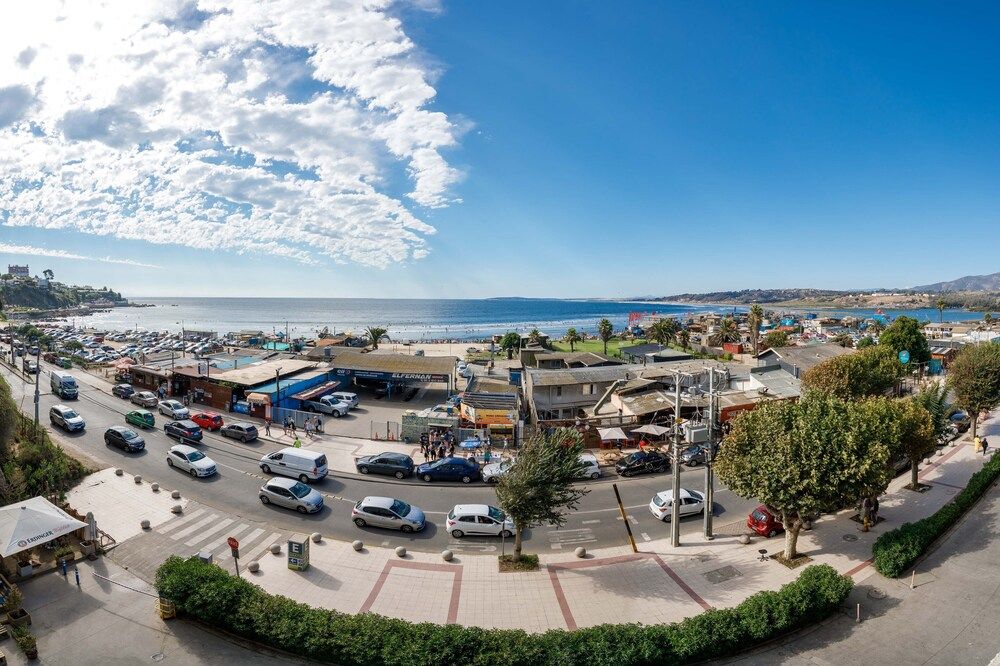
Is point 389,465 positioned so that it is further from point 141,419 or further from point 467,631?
point 141,419

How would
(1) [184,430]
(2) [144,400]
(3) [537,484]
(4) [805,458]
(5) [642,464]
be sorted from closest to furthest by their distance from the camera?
1. (4) [805,458]
2. (3) [537,484]
3. (5) [642,464]
4. (1) [184,430]
5. (2) [144,400]

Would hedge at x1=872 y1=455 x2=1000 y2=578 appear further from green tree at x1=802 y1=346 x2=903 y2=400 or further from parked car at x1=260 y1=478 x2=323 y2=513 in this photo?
parked car at x1=260 y1=478 x2=323 y2=513

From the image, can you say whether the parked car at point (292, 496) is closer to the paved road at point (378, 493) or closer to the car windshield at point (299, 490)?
the car windshield at point (299, 490)

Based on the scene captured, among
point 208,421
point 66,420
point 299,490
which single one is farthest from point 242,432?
point 299,490

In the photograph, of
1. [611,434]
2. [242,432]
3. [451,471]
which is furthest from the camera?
[611,434]

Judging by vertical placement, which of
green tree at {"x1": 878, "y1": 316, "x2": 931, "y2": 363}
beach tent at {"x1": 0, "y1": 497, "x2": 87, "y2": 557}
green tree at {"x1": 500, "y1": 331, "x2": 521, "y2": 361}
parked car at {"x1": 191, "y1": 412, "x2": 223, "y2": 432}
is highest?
green tree at {"x1": 878, "y1": 316, "x2": 931, "y2": 363}

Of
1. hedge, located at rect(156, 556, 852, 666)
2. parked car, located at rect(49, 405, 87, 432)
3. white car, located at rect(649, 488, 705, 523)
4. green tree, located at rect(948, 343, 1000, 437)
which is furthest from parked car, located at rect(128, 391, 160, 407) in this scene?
green tree, located at rect(948, 343, 1000, 437)
